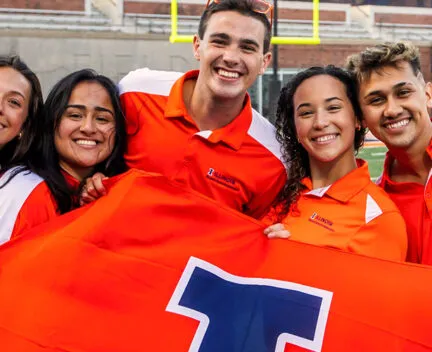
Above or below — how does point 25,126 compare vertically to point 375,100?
below

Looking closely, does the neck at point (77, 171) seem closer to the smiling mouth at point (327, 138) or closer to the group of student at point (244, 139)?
the group of student at point (244, 139)

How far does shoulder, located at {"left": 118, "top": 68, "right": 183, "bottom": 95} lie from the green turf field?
8.27 metres

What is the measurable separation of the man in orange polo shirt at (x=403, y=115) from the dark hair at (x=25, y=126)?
1416 mm

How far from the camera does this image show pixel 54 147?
2.63 meters

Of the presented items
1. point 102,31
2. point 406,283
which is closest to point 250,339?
point 406,283

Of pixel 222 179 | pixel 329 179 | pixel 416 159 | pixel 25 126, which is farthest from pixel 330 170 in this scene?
pixel 25 126

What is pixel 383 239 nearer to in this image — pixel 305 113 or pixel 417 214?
pixel 417 214

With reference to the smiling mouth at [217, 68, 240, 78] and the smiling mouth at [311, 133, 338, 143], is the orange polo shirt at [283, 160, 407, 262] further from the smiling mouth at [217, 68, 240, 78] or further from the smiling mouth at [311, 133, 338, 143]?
the smiling mouth at [217, 68, 240, 78]

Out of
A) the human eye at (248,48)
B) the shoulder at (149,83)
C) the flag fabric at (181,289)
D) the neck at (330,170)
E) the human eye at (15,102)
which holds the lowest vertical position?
the flag fabric at (181,289)

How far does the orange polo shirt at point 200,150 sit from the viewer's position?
109 inches

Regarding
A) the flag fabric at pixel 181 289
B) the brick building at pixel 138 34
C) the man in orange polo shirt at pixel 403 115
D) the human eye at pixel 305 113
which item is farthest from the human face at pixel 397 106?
the brick building at pixel 138 34

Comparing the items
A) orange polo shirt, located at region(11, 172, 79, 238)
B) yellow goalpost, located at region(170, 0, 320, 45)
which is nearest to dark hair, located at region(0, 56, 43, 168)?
orange polo shirt, located at region(11, 172, 79, 238)

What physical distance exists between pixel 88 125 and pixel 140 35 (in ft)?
55.6

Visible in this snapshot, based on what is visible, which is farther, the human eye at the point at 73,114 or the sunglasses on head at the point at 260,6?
the sunglasses on head at the point at 260,6
